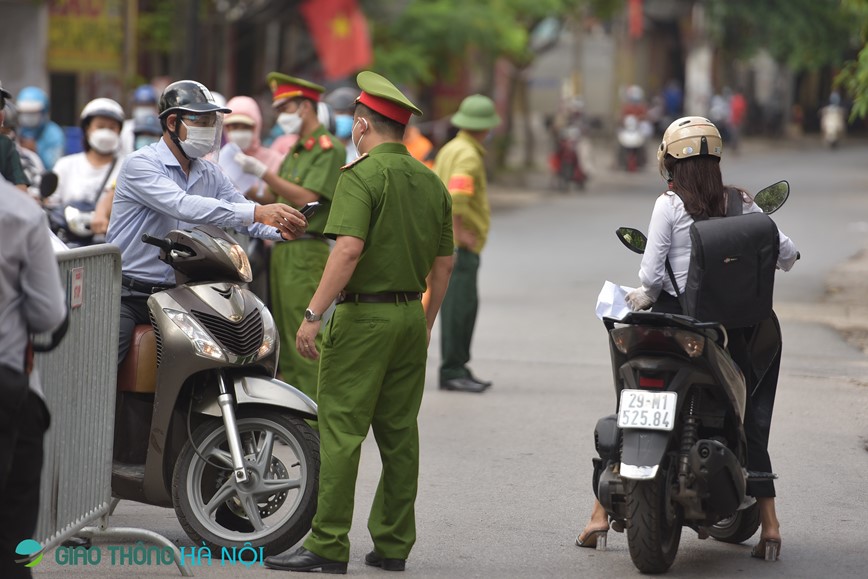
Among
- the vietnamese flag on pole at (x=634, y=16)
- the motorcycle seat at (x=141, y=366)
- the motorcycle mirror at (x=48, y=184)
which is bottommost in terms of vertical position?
the motorcycle seat at (x=141, y=366)

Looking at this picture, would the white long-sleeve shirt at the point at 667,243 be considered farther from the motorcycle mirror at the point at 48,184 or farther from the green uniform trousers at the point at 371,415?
the motorcycle mirror at the point at 48,184

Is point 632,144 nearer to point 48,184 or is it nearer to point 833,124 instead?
point 833,124

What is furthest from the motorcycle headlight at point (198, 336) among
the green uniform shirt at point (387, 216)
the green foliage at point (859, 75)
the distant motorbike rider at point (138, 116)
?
the green foliage at point (859, 75)

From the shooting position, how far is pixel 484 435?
27.6 feet

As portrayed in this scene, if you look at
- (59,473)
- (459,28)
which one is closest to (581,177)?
(459,28)

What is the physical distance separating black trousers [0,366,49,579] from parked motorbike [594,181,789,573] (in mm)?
2105

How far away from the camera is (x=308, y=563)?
545cm

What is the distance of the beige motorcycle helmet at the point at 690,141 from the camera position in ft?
18.6

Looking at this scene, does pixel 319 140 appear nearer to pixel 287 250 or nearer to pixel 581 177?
pixel 287 250

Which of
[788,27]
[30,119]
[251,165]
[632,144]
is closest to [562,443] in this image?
[251,165]

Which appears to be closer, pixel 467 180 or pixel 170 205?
pixel 170 205

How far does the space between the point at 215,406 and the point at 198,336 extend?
0.28 metres

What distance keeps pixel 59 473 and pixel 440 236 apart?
1.69 meters

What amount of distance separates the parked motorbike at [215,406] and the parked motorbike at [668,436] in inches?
46.4
